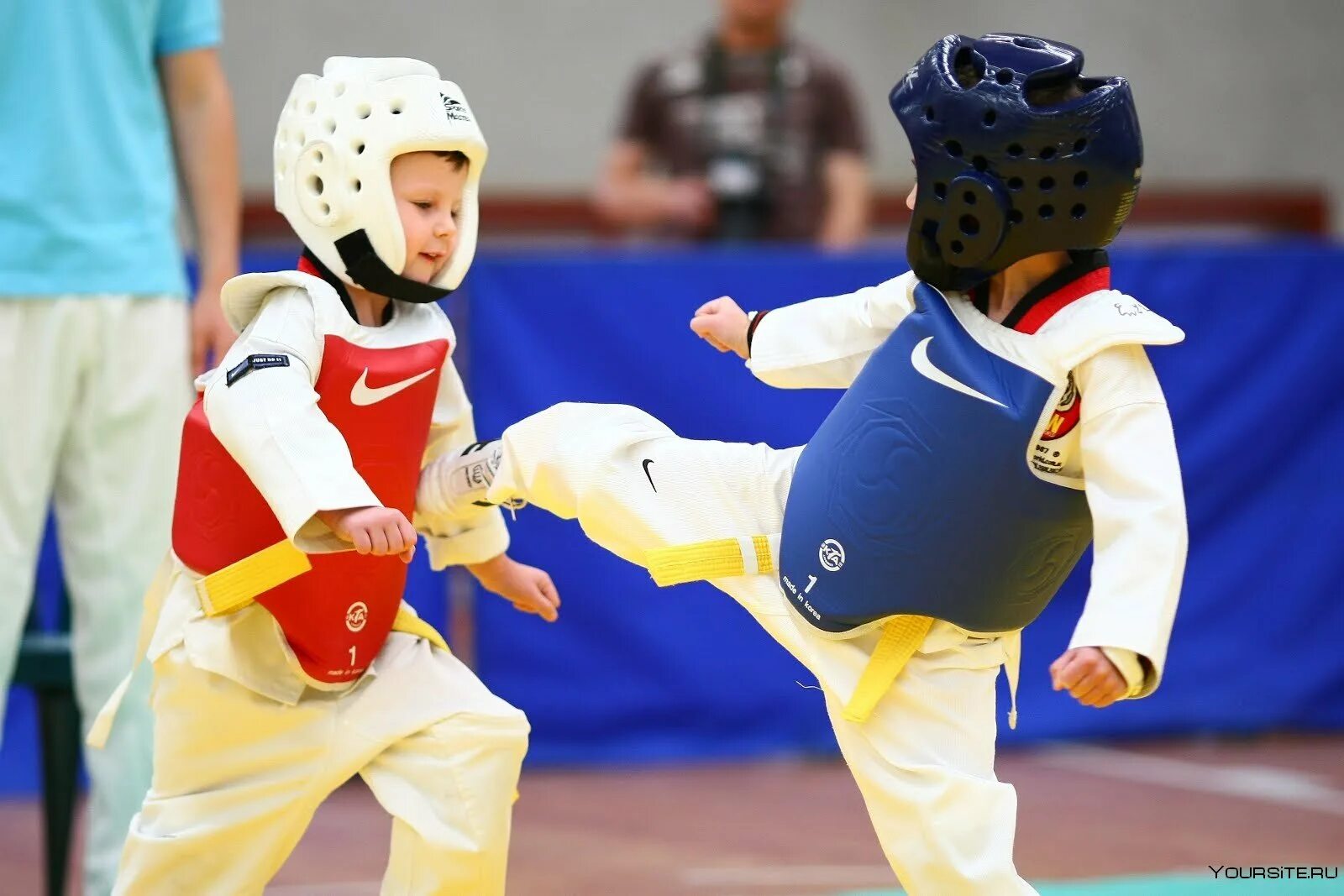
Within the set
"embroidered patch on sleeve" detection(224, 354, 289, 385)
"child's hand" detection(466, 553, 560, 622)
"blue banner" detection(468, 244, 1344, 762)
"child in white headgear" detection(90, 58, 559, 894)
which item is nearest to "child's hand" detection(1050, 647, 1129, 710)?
"child in white headgear" detection(90, 58, 559, 894)

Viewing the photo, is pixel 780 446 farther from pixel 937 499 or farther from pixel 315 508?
pixel 315 508

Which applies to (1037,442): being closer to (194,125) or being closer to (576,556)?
(194,125)

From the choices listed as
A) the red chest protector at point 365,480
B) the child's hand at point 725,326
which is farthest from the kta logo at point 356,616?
the child's hand at point 725,326

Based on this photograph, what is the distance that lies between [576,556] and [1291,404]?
236cm

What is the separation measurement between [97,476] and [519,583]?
2.95ft

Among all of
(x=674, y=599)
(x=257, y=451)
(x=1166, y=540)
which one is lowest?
(x=674, y=599)

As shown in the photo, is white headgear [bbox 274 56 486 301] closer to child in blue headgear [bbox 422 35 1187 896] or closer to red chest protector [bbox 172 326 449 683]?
red chest protector [bbox 172 326 449 683]

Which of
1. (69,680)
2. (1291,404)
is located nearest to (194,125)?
(69,680)

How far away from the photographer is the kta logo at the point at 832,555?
261 cm

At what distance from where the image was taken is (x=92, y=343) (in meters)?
3.40

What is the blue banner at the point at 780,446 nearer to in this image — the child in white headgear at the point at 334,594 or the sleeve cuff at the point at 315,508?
the child in white headgear at the point at 334,594

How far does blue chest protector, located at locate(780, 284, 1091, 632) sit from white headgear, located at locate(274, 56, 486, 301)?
2.42 ft

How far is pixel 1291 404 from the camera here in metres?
5.77

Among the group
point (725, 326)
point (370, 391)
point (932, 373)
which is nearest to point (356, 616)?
point (370, 391)
